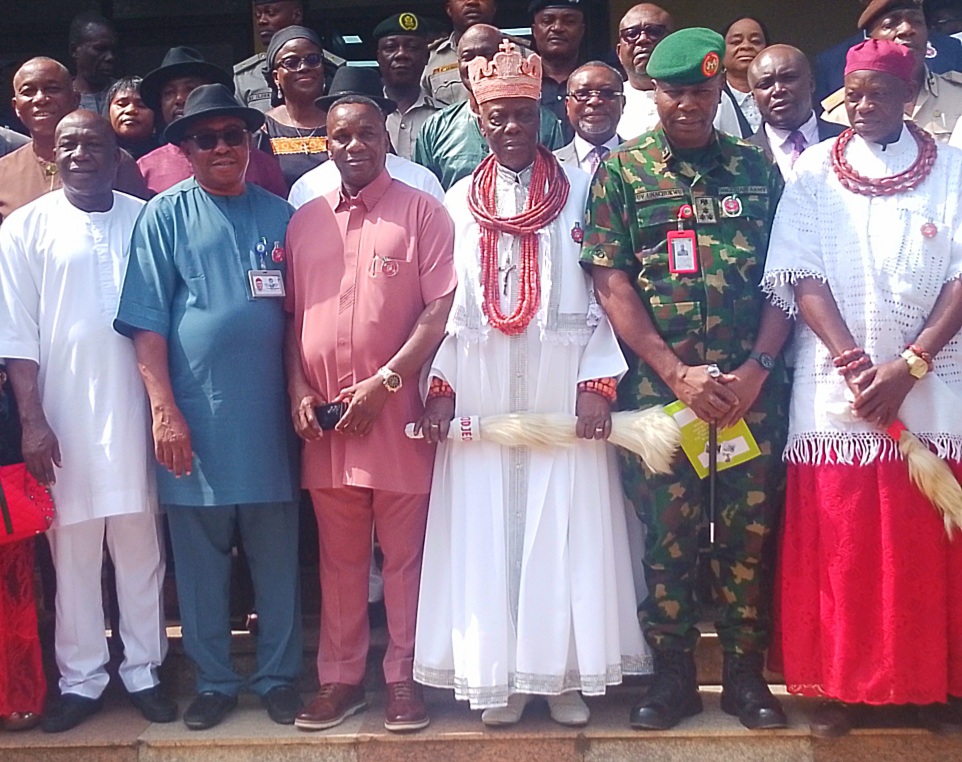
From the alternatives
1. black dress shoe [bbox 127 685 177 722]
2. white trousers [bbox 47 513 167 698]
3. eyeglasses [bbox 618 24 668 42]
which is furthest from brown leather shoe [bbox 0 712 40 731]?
eyeglasses [bbox 618 24 668 42]

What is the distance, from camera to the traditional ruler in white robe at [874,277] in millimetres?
3879

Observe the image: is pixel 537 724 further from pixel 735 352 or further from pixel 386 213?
pixel 386 213

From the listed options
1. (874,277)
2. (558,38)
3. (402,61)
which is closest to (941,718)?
(874,277)

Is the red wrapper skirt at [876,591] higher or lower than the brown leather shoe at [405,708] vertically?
higher

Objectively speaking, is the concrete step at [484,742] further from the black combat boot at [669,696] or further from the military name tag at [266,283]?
the military name tag at [266,283]

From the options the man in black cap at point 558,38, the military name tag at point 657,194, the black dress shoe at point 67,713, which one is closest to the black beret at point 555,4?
the man in black cap at point 558,38

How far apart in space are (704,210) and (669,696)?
1.63 m

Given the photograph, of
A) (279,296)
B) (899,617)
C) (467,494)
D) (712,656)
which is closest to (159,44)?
(279,296)

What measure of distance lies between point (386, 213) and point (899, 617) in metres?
2.18

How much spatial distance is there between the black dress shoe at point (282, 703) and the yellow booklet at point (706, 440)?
1.65m

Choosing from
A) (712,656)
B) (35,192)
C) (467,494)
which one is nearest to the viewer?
(467,494)

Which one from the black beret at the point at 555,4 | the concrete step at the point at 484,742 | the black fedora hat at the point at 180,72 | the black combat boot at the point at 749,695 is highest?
the black beret at the point at 555,4

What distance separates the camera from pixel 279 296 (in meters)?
4.25

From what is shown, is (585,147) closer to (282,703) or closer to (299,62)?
(299,62)
